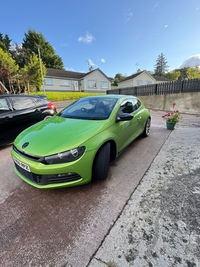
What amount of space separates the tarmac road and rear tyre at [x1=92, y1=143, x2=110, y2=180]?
0.73 ft

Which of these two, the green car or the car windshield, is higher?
the car windshield

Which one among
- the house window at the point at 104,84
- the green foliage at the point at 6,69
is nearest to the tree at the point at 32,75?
the green foliage at the point at 6,69

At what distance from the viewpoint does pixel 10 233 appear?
1479mm

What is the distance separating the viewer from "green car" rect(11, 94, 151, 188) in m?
1.72

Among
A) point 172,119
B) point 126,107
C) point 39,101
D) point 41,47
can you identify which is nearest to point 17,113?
point 39,101

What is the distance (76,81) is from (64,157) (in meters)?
28.6

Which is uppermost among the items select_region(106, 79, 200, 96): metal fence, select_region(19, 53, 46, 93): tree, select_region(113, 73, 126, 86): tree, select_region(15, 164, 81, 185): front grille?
select_region(113, 73, 126, 86): tree

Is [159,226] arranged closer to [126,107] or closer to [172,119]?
[126,107]

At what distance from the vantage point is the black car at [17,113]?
357cm


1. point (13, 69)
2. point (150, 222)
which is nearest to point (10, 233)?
point (150, 222)

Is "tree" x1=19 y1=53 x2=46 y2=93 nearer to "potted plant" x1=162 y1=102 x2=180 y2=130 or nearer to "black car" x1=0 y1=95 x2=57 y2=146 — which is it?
"black car" x1=0 y1=95 x2=57 y2=146

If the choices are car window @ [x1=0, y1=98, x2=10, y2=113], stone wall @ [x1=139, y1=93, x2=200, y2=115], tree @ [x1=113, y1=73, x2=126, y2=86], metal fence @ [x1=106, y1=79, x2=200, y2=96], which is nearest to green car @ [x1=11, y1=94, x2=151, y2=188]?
car window @ [x1=0, y1=98, x2=10, y2=113]

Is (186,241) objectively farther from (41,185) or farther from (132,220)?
(41,185)

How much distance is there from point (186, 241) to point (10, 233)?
185 centimetres
